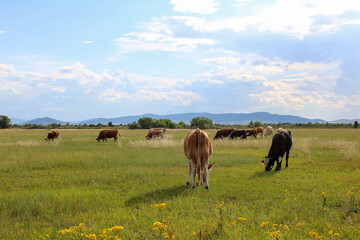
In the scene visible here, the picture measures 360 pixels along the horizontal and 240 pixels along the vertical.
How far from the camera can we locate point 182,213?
6297 mm

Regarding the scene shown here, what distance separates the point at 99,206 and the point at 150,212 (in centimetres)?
167

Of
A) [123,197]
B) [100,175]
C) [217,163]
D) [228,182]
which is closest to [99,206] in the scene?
[123,197]

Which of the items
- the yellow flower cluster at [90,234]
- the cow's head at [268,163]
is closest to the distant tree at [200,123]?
the cow's head at [268,163]

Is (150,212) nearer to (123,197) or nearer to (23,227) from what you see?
(123,197)

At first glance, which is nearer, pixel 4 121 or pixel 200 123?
pixel 4 121

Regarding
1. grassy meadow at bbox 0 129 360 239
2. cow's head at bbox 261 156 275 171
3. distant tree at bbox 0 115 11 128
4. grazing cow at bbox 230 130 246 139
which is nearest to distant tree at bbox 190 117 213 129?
grazing cow at bbox 230 130 246 139

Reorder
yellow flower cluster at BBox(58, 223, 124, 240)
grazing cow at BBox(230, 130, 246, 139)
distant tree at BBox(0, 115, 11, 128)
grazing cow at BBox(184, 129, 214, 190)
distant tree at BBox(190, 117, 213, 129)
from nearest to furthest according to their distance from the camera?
yellow flower cluster at BBox(58, 223, 124, 240)
grazing cow at BBox(184, 129, 214, 190)
grazing cow at BBox(230, 130, 246, 139)
distant tree at BBox(0, 115, 11, 128)
distant tree at BBox(190, 117, 213, 129)

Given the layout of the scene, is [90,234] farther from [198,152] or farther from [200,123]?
[200,123]

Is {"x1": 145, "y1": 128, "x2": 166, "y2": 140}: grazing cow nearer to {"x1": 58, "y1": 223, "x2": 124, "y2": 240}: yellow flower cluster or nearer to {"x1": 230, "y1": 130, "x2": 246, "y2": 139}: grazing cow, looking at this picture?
{"x1": 230, "y1": 130, "x2": 246, "y2": 139}: grazing cow

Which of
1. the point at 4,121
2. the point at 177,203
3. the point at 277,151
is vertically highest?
the point at 4,121

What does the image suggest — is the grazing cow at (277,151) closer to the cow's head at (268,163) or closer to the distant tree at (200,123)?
the cow's head at (268,163)

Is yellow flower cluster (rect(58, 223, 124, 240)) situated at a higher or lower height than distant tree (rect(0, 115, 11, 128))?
lower

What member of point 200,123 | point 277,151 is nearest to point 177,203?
point 277,151

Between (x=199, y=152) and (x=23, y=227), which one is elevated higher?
(x=199, y=152)
